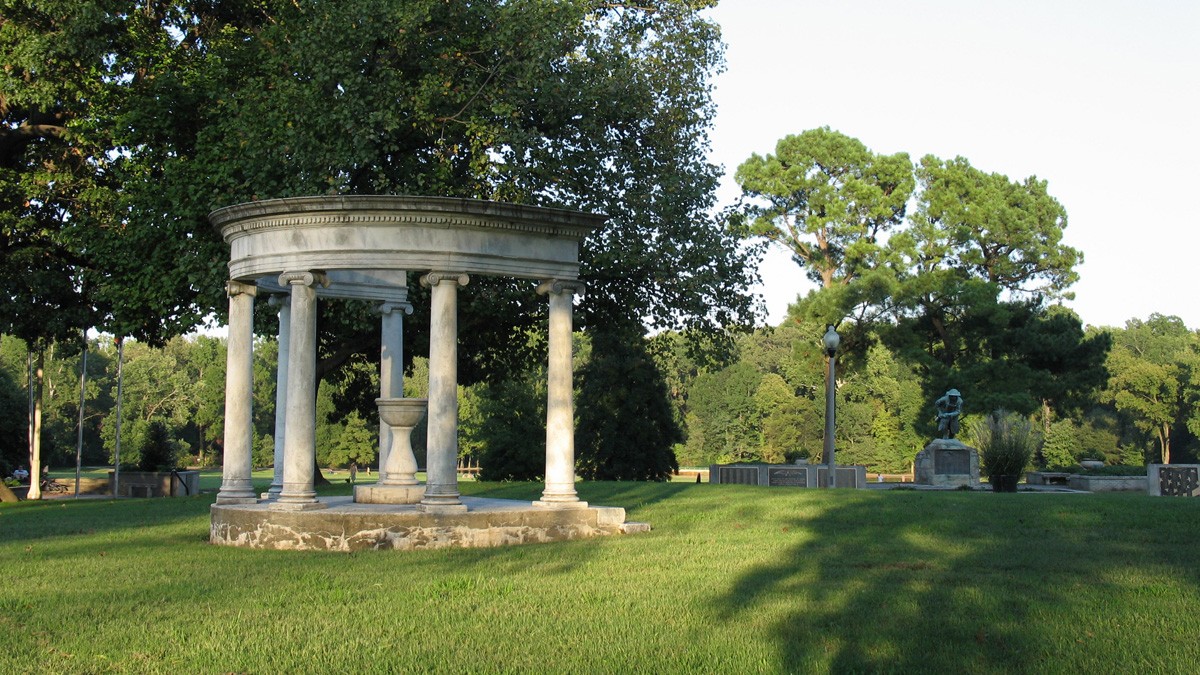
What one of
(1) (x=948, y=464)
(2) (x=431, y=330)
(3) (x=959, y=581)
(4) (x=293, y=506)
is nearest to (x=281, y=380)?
(4) (x=293, y=506)

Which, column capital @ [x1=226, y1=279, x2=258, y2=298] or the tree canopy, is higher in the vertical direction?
the tree canopy

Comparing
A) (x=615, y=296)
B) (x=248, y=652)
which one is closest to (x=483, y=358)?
(x=615, y=296)

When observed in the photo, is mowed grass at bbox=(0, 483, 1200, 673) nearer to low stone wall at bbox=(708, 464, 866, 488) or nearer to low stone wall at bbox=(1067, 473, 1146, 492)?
low stone wall at bbox=(1067, 473, 1146, 492)

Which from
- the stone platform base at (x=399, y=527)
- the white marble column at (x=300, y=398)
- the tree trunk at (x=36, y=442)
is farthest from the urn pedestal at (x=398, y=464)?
the tree trunk at (x=36, y=442)

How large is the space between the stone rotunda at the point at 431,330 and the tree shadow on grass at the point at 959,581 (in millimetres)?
4186

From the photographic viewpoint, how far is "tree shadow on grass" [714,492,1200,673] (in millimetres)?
8750

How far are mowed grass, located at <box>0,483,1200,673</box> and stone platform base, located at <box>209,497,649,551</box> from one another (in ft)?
1.92

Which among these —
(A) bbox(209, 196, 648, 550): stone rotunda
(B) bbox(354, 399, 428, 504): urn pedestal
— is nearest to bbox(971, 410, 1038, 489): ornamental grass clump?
(A) bbox(209, 196, 648, 550): stone rotunda

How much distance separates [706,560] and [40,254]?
23951 millimetres

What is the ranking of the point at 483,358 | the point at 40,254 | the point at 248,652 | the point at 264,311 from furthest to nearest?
1. the point at 483,358
2. the point at 40,254
3. the point at 264,311
4. the point at 248,652

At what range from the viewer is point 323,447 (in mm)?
94562

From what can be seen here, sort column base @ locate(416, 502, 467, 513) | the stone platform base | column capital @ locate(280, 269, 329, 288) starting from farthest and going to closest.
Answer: column capital @ locate(280, 269, 329, 288) < column base @ locate(416, 502, 467, 513) < the stone platform base

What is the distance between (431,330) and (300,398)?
2.24 metres

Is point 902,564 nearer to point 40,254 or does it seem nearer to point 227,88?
point 227,88
